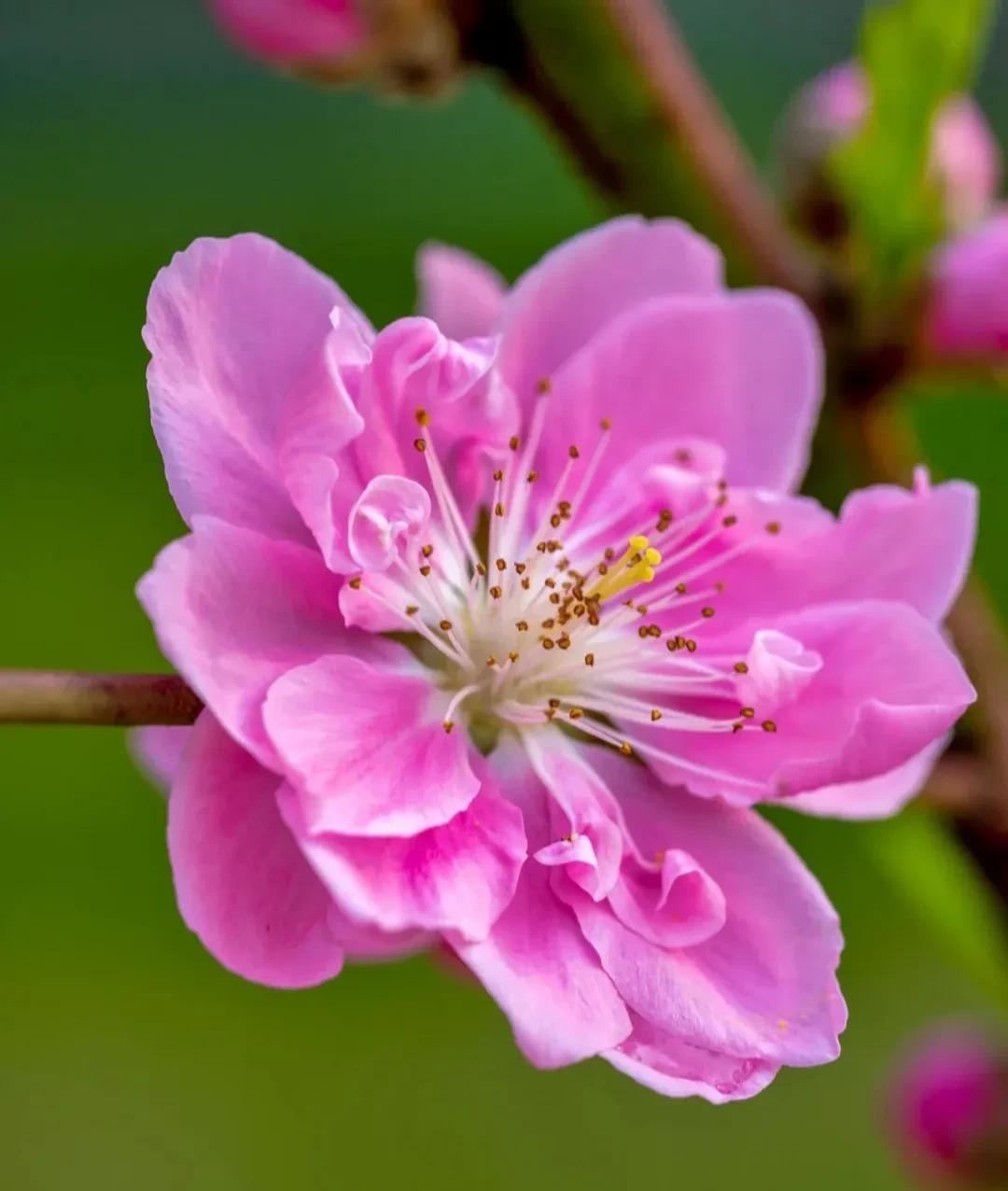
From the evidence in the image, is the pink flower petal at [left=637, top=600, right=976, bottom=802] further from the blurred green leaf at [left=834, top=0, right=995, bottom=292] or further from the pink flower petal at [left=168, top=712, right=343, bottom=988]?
the blurred green leaf at [left=834, top=0, right=995, bottom=292]

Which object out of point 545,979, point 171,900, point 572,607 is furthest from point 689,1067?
point 171,900

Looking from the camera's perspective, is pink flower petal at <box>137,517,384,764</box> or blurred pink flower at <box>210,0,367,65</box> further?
blurred pink flower at <box>210,0,367,65</box>

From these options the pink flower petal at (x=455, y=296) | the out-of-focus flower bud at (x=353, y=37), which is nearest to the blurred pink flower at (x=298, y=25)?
the out-of-focus flower bud at (x=353, y=37)

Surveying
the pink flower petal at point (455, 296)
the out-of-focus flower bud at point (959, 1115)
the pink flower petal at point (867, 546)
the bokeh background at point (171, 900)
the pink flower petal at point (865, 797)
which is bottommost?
the bokeh background at point (171, 900)

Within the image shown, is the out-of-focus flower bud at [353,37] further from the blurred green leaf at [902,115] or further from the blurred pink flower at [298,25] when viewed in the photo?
the blurred green leaf at [902,115]

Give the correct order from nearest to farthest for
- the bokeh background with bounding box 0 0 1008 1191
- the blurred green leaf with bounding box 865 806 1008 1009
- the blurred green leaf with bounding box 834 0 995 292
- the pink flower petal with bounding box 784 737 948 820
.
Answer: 1. the pink flower petal with bounding box 784 737 948 820
2. the blurred green leaf with bounding box 834 0 995 292
3. the blurred green leaf with bounding box 865 806 1008 1009
4. the bokeh background with bounding box 0 0 1008 1191

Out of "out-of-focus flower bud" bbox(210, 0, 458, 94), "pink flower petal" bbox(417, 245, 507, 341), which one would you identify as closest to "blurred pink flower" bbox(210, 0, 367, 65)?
"out-of-focus flower bud" bbox(210, 0, 458, 94)

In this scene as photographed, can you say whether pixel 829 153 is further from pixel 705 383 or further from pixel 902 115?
pixel 705 383
